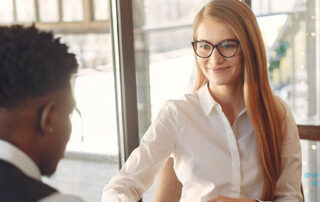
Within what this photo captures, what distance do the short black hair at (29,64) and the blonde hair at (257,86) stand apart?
3.16ft

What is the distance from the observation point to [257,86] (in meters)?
1.79

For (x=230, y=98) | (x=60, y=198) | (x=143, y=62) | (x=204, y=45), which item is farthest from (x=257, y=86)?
(x=143, y=62)

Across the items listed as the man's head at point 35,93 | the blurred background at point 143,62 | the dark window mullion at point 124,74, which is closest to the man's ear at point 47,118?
the man's head at point 35,93

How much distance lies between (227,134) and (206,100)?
0.48 feet

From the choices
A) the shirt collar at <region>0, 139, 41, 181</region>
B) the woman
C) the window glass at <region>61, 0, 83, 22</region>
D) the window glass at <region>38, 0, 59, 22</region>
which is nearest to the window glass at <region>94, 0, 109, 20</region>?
the window glass at <region>61, 0, 83, 22</region>

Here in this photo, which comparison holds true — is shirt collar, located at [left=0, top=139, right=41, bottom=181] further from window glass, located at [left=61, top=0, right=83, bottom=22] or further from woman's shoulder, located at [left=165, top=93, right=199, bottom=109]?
window glass, located at [left=61, top=0, right=83, bottom=22]

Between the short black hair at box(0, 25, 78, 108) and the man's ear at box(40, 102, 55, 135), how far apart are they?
23 millimetres

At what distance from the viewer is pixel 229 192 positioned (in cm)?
177

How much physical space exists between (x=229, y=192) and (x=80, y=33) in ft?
4.24

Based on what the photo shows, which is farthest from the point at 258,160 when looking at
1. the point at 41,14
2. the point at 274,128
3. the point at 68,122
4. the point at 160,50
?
the point at 160,50

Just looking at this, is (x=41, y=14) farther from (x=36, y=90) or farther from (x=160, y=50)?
(x=36, y=90)

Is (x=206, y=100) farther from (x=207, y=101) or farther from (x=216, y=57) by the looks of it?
(x=216, y=57)

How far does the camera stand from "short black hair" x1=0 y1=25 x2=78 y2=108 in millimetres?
818

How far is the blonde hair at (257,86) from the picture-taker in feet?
5.68
